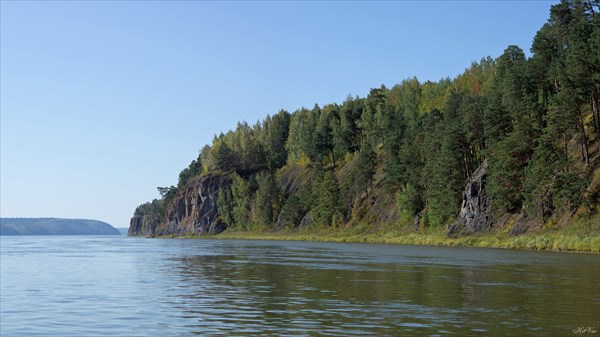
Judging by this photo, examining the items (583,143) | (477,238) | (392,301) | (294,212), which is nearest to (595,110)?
(583,143)

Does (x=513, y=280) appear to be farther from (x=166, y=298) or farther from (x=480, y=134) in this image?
(x=480, y=134)

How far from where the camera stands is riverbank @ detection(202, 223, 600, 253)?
7119cm

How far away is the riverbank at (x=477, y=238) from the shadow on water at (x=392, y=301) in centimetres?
2578

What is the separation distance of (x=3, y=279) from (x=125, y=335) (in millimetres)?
25996

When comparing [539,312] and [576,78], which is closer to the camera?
[539,312]

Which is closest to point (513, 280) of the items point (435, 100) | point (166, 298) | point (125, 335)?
point (166, 298)

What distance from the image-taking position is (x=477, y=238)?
9725 cm

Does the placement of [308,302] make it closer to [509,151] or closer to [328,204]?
[509,151]

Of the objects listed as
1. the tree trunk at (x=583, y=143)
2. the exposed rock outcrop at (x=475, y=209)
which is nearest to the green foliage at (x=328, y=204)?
the exposed rock outcrop at (x=475, y=209)

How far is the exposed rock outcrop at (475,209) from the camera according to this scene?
10250 cm

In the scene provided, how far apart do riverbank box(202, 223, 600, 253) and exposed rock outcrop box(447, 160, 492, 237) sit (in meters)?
2.52

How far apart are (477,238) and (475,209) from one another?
9005 mm

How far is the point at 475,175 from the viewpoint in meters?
110

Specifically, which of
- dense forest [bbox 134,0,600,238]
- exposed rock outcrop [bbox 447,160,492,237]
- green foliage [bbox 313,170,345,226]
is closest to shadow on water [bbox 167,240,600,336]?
dense forest [bbox 134,0,600,238]
